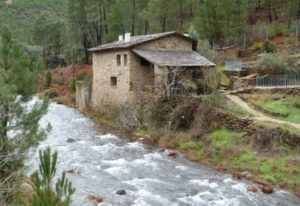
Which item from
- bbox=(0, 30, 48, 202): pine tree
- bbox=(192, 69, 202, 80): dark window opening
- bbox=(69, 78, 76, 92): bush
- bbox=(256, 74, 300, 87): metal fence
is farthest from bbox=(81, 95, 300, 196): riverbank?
bbox=(69, 78, 76, 92): bush

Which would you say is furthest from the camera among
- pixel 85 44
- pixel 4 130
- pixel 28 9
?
pixel 28 9

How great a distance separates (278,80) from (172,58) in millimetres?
7856

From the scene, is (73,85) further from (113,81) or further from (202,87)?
(202,87)

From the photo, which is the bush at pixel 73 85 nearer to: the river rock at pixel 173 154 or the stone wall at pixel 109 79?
the stone wall at pixel 109 79

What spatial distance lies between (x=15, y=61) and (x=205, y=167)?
456 inches

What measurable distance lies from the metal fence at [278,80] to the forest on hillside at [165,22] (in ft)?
A: 36.2

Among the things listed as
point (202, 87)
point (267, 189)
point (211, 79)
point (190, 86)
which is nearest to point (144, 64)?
point (190, 86)

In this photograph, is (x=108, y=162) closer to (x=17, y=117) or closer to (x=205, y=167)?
(x=205, y=167)

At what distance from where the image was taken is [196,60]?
32.1 meters

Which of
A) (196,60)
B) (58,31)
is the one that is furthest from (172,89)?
(58,31)

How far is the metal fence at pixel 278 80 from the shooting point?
93.9ft

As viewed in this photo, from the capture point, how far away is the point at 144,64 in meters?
33.0

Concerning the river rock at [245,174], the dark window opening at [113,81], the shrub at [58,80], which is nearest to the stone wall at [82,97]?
the dark window opening at [113,81]

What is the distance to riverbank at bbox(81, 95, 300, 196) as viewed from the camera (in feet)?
64.1
